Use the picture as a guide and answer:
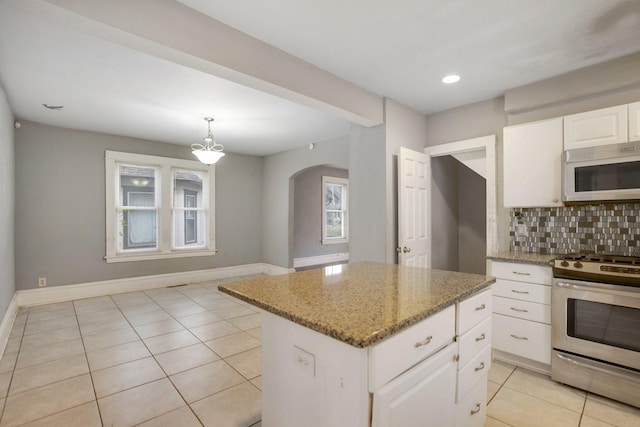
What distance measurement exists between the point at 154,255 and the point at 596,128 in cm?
603

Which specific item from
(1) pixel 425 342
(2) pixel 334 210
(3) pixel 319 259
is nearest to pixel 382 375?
(1) pixel 425 342

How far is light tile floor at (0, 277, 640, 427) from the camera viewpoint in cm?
201

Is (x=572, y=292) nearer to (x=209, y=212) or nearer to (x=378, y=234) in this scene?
(x=378, y=234)

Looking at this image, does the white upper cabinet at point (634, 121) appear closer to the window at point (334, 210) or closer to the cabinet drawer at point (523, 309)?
the cabinet drawer at point (523, 309)

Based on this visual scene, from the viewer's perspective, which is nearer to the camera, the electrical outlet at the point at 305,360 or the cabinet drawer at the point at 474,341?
the electrical outlet at the point at 305,360

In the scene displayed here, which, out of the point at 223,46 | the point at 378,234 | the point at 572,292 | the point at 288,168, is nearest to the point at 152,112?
the point at 223,46

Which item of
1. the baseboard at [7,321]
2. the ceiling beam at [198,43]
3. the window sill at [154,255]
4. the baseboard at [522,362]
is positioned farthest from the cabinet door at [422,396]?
the window sill at [154,255]

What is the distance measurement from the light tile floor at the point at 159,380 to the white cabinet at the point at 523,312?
0.58ft

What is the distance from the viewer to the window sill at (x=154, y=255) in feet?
16.5

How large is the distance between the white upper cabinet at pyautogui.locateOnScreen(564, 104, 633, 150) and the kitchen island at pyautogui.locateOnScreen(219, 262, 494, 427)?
1731mm

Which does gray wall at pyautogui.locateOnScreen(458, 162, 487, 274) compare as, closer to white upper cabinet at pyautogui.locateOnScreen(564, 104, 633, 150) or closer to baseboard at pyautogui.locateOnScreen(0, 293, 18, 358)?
white upper cabinet at pyautogui.locateOnScreen(564, 104, 633, 150)

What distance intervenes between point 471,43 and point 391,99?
1185 millimetres

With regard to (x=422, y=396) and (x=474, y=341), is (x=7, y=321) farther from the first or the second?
(x=474, y=341)

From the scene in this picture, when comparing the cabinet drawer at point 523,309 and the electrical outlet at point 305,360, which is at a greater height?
the electrical outlet at point 305,360
